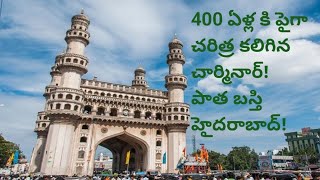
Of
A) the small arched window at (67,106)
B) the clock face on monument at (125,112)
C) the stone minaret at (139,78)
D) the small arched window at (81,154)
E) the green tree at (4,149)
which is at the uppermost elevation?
the stone minaret at (139,78)

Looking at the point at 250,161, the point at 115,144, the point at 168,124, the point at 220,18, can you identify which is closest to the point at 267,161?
the point at 250,161

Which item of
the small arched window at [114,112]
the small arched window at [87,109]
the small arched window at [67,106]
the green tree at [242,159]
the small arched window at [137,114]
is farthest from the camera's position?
the green tree at [242,159]

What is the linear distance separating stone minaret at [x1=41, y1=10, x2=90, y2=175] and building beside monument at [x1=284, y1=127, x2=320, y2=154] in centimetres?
8627

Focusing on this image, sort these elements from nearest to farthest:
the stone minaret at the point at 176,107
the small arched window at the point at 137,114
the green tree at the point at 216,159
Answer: the stone minaret at the point at 176,107
the small arched window at the point at 137,114
the green tree at the point at 216,159

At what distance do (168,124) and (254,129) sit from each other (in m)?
32.9

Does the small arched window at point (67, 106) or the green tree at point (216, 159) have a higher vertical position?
the small arched window at point (67, 106)

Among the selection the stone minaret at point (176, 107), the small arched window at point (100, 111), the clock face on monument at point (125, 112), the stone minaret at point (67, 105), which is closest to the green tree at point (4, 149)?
the stone minaret at point (67, 105)

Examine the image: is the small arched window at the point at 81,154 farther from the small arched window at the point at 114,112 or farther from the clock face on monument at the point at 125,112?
the clock face on monument at the point at 125,112

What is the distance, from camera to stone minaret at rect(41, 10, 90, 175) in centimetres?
4525

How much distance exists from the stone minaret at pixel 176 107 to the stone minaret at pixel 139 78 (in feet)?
50.6

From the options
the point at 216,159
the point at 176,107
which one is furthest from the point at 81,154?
the point at 216,159

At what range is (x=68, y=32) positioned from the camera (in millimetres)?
53938

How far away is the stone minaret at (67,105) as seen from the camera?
45250 mm

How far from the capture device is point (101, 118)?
51906 millimetres
